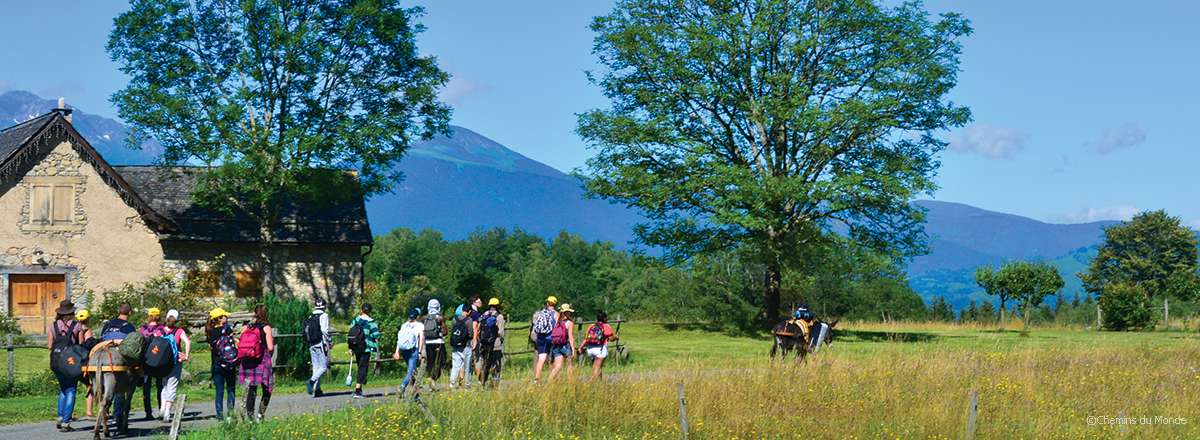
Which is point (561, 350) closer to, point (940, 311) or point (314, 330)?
point (314, 330)

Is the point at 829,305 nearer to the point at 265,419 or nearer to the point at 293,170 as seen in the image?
the point at 293,170

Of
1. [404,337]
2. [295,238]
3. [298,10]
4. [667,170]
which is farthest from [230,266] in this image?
[404,337]

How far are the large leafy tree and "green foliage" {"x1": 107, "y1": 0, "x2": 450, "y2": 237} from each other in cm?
751

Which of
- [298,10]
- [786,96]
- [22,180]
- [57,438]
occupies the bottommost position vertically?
[57,438]

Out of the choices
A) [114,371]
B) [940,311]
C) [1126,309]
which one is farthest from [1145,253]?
[114,371]

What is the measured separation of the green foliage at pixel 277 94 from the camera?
40.1 meters

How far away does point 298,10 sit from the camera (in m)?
41.7

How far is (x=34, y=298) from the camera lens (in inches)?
1522

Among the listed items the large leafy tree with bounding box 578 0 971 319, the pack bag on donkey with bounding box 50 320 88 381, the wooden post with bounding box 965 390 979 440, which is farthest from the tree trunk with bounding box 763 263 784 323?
the pack bag on donkey with bounding box 50 320 88 381

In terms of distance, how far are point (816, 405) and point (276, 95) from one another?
29465 millimetres

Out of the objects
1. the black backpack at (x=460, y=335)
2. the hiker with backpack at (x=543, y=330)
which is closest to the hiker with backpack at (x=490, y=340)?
the black backpack at (x=460, y=335)

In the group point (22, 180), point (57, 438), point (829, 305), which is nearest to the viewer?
point (57, 438)

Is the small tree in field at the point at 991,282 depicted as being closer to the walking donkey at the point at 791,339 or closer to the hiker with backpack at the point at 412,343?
the walking donkey at the point at 791,339

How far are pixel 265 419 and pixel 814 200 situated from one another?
23.6 m
